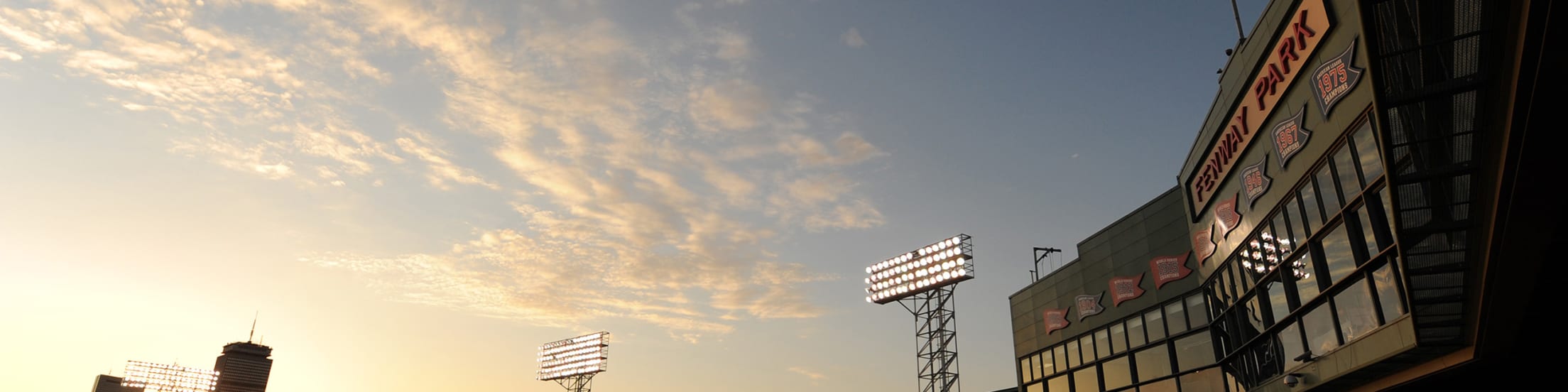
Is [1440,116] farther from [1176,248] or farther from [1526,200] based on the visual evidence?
[1176,248]

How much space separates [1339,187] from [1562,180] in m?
5.14

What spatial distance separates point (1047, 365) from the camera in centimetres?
3284

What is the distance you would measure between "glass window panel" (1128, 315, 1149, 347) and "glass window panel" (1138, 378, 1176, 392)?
1.43 meters

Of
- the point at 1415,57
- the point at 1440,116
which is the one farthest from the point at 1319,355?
the point at 1415,57

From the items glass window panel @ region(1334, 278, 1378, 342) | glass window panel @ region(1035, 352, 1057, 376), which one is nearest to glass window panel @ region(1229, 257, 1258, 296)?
glass window panel @ region(1334, 278, 1378, 342)

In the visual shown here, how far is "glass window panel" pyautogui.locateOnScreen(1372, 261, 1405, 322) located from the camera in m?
12.1

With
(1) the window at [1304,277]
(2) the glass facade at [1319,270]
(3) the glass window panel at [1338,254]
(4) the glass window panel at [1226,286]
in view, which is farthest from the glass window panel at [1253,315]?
(3) the glass window panel at [1338,254]

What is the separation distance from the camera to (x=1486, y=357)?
1121 cm

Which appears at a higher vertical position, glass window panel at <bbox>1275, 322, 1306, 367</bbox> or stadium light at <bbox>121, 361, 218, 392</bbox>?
stadium light at <bbox>121, 361, 218, 392</bbox>

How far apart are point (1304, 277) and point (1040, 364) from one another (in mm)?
18840

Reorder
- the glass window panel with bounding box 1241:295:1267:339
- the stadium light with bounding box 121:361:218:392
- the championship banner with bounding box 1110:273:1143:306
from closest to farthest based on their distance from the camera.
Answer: the glass window panel with bounding box 1241:295:1267:339, the championship banner with bounding box 1110:273:1143:306, the stadium light with bounding box 121:361:218:392

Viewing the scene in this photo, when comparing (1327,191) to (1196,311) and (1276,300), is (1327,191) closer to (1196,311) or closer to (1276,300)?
(1276,300)

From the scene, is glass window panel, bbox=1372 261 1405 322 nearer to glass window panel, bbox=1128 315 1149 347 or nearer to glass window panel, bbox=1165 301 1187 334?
glass window panel, bbox=1165 301 1187 334

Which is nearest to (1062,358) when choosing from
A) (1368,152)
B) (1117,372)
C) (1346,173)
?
(1117,372)
